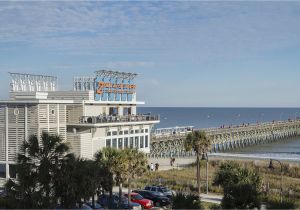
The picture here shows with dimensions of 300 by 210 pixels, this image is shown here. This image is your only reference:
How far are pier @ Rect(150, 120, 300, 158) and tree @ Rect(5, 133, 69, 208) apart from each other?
138ft

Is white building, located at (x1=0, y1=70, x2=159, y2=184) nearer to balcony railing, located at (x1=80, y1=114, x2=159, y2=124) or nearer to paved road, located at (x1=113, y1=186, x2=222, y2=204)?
balcony railing, located at (x1=80, y1=114, x2=159, y2=124)

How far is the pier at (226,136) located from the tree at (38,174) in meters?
42.2

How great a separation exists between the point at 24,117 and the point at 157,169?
47.7 feet

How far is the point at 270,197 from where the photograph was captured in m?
28.9

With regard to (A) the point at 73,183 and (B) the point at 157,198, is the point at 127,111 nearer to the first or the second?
(B) the point at 157,198

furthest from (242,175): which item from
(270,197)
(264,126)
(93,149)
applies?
(264,126)

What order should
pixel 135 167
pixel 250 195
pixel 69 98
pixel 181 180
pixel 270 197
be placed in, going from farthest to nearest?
pixel 69 98 < pixel 181 180 < pixel 270 197 < pixel 135 167 < pixel 250 195

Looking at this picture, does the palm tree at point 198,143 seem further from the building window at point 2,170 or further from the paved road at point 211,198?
the building window at point 2,170

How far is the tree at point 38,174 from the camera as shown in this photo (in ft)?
61.5

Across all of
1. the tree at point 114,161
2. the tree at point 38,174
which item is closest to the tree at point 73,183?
the tree at point 38,174

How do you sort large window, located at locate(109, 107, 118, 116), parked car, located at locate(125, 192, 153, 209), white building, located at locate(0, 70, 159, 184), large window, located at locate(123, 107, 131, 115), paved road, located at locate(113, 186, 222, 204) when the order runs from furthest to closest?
large window, located at locate(123, 107, 131, 115), large window, located at locate(109, 107, 118, 116), white building, located at locate(0, 70, 159, 184), paved road, located at locate(113, 186, 222, 204), parked car, located at locate(125, 192, 153, 209)

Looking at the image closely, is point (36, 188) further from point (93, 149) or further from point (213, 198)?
point (93, 149)

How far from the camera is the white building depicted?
34812mm

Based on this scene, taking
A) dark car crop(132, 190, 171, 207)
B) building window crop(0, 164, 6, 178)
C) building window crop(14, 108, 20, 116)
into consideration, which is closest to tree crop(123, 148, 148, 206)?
dark car crop(132, 190, 171, 207)
